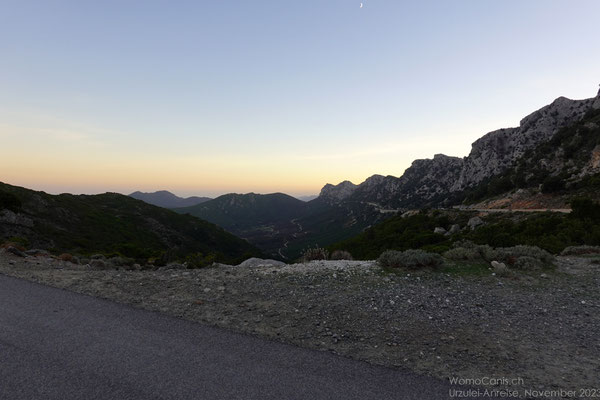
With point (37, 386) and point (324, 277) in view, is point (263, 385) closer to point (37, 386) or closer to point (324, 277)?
point (37, 386)

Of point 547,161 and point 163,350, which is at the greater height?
point 547,161

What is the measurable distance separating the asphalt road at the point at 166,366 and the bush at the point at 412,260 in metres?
7.09

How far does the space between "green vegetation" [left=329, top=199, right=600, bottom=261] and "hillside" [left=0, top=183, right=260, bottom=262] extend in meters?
25.6

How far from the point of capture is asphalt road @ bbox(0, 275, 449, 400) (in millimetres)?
4891

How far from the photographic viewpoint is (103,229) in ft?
261

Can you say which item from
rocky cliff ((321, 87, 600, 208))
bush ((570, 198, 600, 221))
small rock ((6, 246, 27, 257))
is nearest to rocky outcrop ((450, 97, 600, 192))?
rocky cliff ((321, 87, 600, 208))

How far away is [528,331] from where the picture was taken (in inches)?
281

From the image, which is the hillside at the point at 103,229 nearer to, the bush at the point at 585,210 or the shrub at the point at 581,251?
the shrub at the point at 581,251

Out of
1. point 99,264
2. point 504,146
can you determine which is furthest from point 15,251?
point 504,146

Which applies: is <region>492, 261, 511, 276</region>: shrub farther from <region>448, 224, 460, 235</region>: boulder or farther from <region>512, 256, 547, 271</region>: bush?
<region>448, 224, 460, 235</region>: boulder

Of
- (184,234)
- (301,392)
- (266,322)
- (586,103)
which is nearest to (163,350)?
(266,322)

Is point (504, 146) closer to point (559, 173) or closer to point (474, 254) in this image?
point (559, 173)

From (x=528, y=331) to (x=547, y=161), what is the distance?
8173cm

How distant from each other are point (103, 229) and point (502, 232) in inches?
3578
